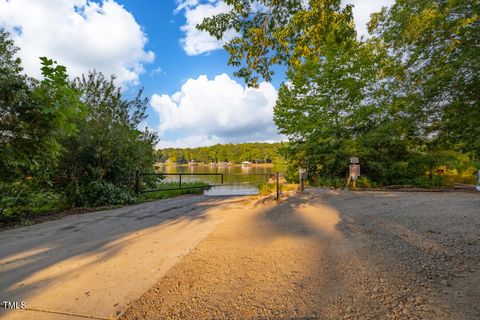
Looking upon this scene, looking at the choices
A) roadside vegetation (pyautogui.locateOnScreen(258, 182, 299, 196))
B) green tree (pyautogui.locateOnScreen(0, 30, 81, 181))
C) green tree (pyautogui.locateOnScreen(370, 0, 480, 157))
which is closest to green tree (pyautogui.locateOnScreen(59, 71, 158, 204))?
green tree (pyautogui.locateOnScreen(0, 30, 81, 181))

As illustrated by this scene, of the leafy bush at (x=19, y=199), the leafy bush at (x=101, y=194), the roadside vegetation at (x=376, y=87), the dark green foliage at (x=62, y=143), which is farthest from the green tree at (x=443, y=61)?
the leafy bush at (x=19, y=199)

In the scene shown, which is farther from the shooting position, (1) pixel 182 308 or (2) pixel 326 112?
(2) pixel 326 112

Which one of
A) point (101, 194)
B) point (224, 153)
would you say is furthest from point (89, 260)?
point (224, 153)

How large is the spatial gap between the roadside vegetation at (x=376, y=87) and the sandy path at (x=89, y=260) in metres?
3.50

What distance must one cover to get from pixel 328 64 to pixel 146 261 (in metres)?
11.5

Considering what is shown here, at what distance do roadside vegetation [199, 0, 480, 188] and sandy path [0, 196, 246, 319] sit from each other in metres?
3.50

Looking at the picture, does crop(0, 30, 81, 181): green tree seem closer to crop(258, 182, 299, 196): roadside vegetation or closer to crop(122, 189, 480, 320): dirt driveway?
crop(122, 189, 480, 320): dirt driveway

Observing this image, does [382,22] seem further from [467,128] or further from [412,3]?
[467,128]

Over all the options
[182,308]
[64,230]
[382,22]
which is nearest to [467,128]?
[382,22]

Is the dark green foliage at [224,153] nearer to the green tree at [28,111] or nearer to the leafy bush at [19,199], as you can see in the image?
the leafy bush at [19,199]

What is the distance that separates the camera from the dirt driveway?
170 centimetres

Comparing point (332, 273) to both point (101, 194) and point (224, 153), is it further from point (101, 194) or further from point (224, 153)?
point (224, 153)

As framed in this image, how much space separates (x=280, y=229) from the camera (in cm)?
371

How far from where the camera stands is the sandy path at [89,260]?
74.4 inches
